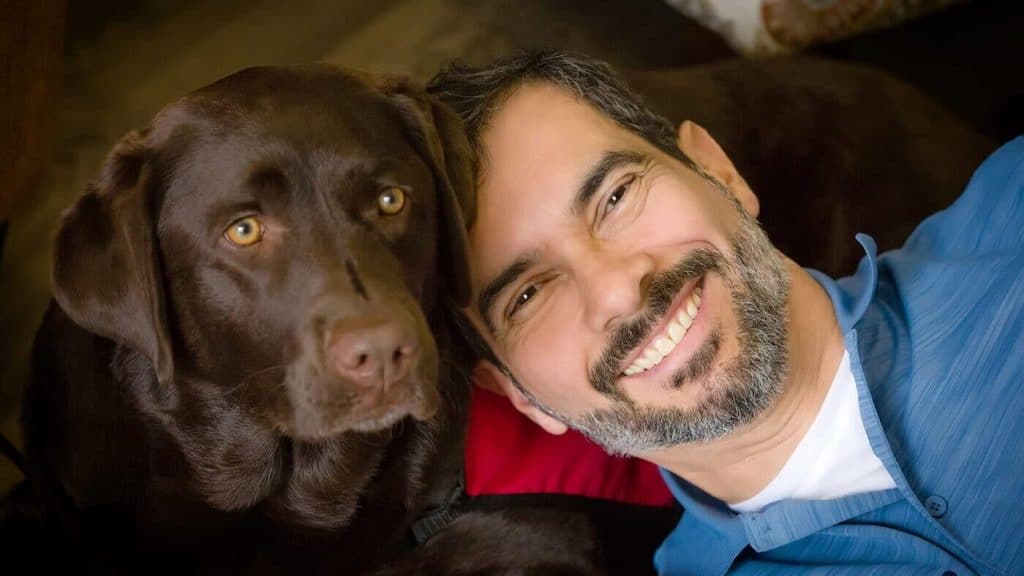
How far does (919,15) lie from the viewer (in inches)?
104

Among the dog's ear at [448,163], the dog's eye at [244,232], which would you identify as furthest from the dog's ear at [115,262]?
the dog's ear at [448,163]

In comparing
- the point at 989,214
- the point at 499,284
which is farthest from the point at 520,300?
the point at 989,214

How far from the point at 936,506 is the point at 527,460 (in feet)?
2.44

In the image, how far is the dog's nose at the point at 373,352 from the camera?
1203 millimetres

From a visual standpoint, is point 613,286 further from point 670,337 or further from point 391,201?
point 391,201

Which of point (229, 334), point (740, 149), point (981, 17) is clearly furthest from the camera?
point (981, 17)

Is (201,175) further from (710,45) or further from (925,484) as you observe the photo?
(710,45)

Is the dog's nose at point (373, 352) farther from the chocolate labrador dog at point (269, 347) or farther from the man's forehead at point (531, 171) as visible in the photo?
the man's forehead at point (531, 171)

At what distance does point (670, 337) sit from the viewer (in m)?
1.49

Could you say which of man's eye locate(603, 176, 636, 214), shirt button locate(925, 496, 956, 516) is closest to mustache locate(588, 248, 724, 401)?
man's eye locate(603, 176, 636, 214)

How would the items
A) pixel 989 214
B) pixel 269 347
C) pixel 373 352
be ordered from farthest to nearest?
pixel 989 214 → pixel 269 347 → pixel 373 352

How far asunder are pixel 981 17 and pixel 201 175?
2581mm

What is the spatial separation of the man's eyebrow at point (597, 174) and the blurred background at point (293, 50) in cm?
98

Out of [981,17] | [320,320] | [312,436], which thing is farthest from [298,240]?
[981,17]
